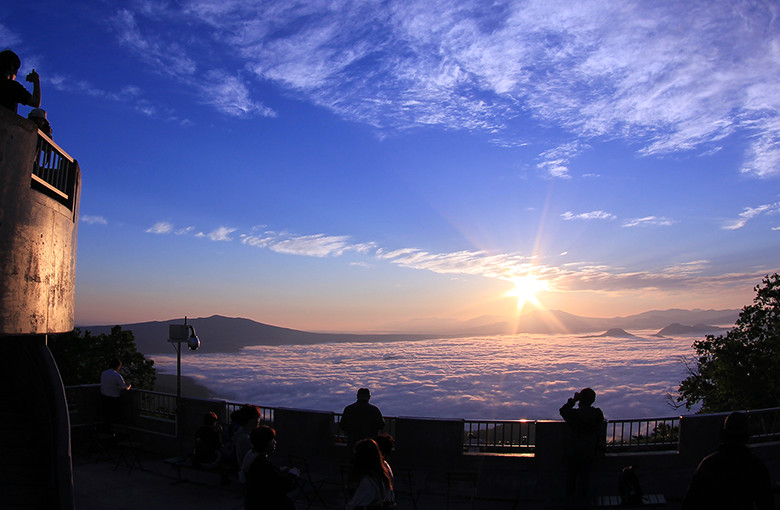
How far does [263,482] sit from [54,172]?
20.5 ft

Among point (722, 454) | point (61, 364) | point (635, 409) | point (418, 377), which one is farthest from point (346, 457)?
point (418, 377)

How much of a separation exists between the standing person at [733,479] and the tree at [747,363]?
27942mm

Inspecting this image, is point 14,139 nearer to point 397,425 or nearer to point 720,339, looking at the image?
point 397,425

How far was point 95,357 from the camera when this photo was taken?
30922mm

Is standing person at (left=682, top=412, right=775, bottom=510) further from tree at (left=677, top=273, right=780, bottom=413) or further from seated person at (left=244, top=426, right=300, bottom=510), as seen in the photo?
tree at (left=677, top=273, right=780, bottom=413)

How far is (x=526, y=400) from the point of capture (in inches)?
3967

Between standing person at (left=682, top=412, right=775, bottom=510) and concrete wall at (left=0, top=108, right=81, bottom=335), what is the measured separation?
312 inches

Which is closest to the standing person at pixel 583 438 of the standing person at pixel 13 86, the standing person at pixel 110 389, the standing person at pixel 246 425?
the standing person at pixel 246 425

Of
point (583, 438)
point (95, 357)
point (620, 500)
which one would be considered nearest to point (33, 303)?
point (583, 438)

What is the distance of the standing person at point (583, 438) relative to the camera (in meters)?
8.23

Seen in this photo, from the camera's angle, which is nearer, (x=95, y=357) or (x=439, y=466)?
(x=439, y=466)

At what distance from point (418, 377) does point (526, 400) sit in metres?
35.2

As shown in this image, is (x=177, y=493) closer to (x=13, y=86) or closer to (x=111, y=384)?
(x=111, y=384)

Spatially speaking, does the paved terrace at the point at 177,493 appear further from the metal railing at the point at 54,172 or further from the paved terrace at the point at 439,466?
the metal railing at the point at 54,172
